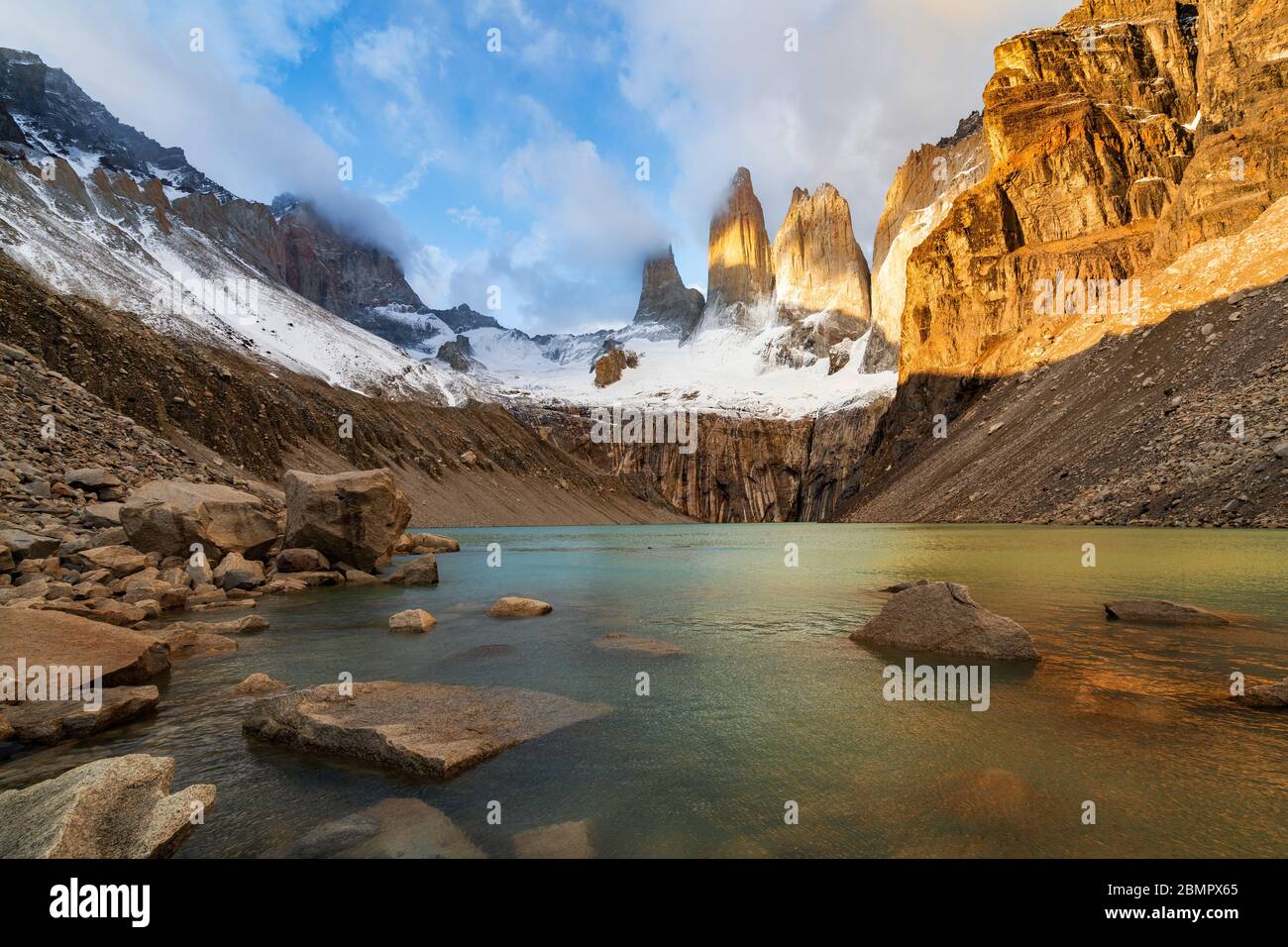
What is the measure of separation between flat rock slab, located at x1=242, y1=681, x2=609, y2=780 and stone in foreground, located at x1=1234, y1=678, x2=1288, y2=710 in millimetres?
7702

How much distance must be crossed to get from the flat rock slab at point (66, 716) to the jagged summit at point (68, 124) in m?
170

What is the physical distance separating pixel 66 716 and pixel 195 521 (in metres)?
13.9

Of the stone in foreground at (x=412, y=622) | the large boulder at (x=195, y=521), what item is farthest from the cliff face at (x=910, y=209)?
the stone in foreground at (x=412, y=622)

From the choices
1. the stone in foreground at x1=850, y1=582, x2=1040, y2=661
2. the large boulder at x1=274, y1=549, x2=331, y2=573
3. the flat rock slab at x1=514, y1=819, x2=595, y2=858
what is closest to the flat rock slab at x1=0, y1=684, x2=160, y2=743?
the flat rock slab at x1=514, y1=819, x2=595, y2=858

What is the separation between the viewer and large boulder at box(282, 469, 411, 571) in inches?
856

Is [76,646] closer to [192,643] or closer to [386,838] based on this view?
[192,643]

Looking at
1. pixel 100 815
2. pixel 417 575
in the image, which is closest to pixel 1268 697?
pixel 100 815

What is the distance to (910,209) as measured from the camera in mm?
167000

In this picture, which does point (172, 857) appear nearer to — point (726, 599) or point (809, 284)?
point (726, 599)

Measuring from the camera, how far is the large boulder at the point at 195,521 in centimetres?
1820

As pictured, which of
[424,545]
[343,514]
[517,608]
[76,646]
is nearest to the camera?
[76,646]

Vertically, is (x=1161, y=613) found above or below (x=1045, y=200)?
below

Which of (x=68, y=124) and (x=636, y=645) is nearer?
(x=636, y=645)
